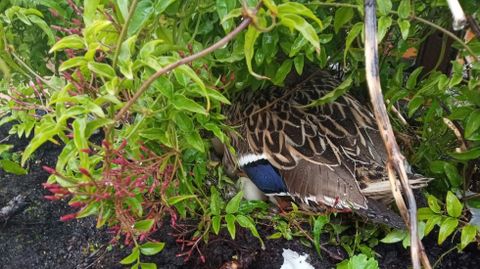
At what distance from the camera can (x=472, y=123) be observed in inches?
36.4

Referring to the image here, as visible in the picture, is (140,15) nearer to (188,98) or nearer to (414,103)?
(188,98)

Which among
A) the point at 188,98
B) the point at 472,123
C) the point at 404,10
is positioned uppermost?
the point at 404,10

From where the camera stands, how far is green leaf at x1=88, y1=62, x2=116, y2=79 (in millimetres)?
653

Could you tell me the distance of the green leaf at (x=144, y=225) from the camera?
0.86 m

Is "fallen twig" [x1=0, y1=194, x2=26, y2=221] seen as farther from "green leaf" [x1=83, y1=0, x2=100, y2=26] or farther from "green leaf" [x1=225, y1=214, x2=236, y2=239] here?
"green leaf" [x1=83, y1=0, x2=100, y2=26]

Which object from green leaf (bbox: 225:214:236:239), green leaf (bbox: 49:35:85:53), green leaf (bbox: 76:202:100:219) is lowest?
green leaf (bbox: 225:214:236:239)

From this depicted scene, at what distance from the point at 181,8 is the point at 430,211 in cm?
56

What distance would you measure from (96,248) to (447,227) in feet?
2.33

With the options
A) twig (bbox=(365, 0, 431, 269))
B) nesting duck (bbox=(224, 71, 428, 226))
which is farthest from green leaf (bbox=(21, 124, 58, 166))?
nesting duck (bbox=(224, 71, 428, 226))

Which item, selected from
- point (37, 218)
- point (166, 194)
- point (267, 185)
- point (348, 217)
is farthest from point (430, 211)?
point (37, 218)

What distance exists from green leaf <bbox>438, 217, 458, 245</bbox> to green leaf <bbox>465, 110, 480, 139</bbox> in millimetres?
152

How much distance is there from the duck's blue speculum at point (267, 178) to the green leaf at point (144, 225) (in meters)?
0.35

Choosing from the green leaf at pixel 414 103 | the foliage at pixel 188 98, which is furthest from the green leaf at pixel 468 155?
the green leaf at pixel 414 103

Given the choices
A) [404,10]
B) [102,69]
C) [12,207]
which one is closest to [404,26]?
[404,10]
